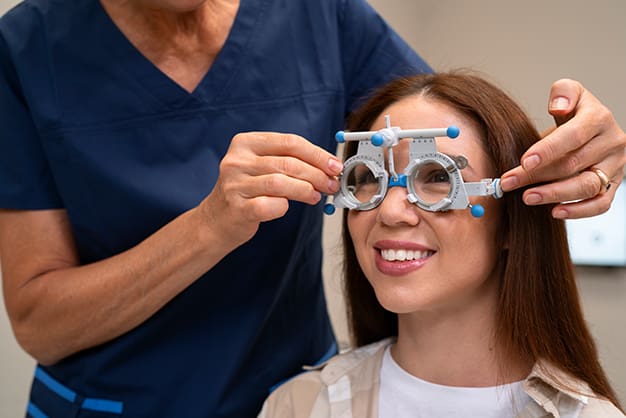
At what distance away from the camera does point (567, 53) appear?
10.8 ft

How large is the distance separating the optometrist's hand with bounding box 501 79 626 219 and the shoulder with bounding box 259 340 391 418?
0.54 m

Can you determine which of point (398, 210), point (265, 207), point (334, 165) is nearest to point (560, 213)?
point (398, 210)

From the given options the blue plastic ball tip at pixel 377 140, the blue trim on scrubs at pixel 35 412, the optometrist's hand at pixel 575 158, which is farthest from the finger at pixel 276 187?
the blue trim on scrubs at pixel 35 412

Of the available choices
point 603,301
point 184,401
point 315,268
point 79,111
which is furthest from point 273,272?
point 603,301

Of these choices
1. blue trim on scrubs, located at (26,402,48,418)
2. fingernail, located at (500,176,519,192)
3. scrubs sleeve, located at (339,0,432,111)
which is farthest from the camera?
scrubs sleeve, located at (339,0,432,111)

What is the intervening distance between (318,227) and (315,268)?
4.1 inches

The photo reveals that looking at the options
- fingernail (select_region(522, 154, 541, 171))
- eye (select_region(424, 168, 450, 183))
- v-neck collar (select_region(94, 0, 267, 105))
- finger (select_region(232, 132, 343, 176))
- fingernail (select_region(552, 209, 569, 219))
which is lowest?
fingernail (select_region(552, 209, 569, 219))

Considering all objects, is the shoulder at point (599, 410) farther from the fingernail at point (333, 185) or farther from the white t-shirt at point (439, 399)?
the fingernail at point (333, 185)

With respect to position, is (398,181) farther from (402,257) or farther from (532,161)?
(532,161)

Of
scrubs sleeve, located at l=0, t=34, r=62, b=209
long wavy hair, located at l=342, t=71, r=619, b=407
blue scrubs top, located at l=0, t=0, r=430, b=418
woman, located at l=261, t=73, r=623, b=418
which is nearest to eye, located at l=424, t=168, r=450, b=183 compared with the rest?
woman, located at l=261, t=73, r=623, b=418

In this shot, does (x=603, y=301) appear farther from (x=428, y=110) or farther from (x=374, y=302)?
(x=428, y=110)

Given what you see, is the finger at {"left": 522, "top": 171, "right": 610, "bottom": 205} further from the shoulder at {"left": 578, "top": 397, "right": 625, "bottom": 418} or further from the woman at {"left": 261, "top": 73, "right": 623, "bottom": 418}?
the shoulder at {"left": 578, "top": 397, "right": 625, "bottom": 418}

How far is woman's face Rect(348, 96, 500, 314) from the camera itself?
4.00 ft

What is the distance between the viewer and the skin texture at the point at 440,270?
1.22m
